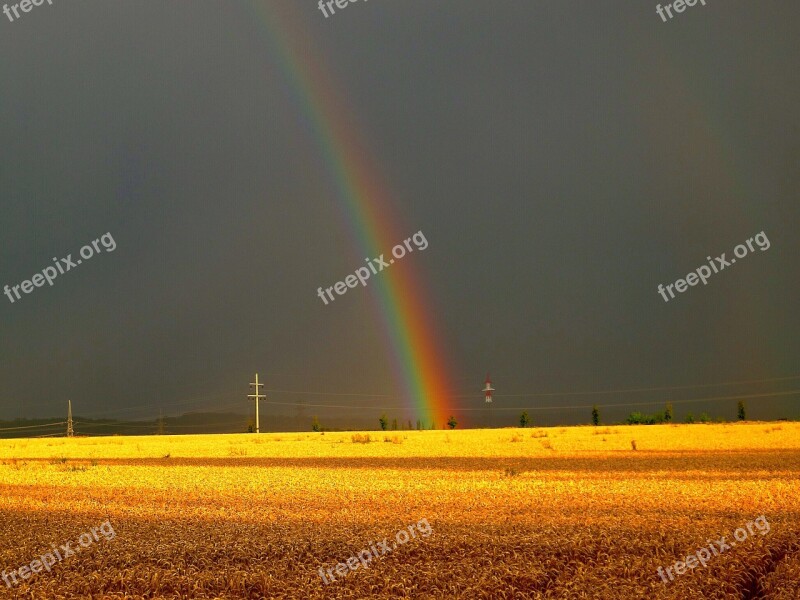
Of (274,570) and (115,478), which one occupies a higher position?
(115,478)

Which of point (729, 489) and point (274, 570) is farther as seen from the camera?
point (729, 489)

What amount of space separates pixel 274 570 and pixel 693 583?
168 inches

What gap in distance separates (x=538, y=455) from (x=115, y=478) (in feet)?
50.1

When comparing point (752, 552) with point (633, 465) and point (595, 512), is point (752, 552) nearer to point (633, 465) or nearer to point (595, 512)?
point (595, 512)

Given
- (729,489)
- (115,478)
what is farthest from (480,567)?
(115,478)

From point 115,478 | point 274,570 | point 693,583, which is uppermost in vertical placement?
point 115,478

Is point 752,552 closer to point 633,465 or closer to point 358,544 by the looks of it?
point 358,544

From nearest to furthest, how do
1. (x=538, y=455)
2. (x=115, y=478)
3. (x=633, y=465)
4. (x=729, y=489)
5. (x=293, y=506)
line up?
(x=293, y=506)
(x=729, y=489)
(x=115, y=478)
(x=633, y=465)
(x=538, y=455)

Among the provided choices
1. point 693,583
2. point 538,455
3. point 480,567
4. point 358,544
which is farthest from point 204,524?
point 538,455

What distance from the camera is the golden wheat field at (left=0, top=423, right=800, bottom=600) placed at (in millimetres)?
7871

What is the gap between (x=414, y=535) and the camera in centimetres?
995

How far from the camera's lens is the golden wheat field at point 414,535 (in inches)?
310

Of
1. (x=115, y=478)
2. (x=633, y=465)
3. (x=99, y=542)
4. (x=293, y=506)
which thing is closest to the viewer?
(x=99, y=542)

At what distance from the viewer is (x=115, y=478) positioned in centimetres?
2141
